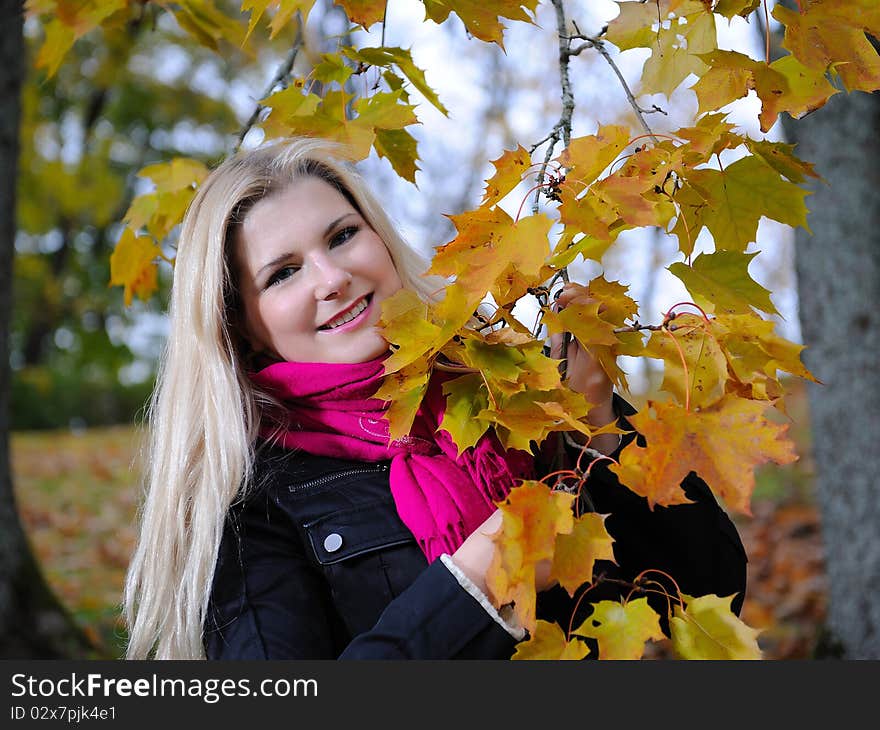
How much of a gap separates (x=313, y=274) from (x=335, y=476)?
0.37 metres

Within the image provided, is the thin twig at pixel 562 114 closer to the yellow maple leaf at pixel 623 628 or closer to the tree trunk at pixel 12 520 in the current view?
the yellow maple leaf at pixel 623 628

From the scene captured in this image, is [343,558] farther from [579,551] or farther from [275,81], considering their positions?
[275,81]

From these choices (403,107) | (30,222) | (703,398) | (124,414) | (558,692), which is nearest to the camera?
(703,398)

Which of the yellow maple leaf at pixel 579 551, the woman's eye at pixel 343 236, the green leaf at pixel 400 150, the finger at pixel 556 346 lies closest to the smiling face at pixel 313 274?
the woman's eye at pixel 343 236

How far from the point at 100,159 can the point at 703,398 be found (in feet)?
41.2

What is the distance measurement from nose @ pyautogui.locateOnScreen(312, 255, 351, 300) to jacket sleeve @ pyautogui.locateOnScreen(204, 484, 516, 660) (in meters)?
0.39

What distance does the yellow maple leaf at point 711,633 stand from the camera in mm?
1087

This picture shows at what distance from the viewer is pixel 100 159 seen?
12211 mm

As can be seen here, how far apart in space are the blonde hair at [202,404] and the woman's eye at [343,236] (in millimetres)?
135

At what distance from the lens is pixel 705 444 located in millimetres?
986

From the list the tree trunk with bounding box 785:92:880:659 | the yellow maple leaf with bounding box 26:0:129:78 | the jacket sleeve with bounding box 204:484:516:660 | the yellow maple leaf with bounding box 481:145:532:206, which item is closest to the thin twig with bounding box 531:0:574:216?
Answer: the yellow maple leaf with bounding box 481:145:532:206

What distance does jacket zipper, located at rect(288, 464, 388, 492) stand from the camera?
155 centimetres

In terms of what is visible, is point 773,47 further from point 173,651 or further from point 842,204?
point 173,651

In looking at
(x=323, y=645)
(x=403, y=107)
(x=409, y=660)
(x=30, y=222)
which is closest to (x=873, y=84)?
(x=403, y=107)
